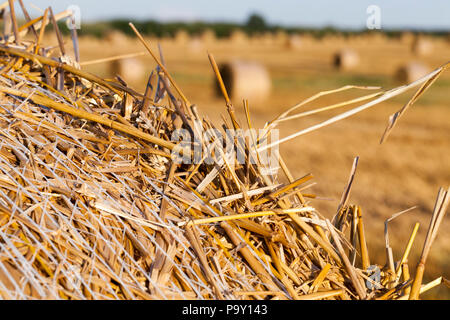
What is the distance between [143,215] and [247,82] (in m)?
16.9

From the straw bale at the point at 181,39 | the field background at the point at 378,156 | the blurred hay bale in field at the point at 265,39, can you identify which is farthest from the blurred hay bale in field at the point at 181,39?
the field background at the point at 378,156

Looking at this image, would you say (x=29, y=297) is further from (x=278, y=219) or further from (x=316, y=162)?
(x=316, y=162)

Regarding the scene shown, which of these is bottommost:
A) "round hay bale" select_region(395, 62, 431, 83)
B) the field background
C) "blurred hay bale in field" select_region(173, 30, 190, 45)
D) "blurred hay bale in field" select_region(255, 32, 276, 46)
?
the field background

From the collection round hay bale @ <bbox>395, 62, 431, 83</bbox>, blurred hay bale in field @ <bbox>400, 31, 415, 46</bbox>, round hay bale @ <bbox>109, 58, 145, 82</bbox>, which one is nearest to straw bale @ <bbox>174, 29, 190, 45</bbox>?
blurred hay bale in field @ <bbox>400, 31, 415, 46</bbox>

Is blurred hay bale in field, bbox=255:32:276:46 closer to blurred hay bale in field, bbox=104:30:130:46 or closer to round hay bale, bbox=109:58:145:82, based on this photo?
blurred hay bale in field, bbox=104:30:130:46

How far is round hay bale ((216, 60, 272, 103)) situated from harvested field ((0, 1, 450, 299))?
16224 mm

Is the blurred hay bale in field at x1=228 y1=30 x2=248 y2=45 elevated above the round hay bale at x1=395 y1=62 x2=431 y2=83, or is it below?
above

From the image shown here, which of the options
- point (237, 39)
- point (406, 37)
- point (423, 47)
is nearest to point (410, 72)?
point (423, 47)

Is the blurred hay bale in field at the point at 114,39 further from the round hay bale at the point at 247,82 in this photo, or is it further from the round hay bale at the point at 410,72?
the round hay bale at the point at 410,72

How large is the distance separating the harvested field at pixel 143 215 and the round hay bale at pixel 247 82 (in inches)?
639

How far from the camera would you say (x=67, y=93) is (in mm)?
1927

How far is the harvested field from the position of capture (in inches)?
56.6

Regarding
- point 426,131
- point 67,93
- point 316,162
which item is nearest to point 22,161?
point 67,93

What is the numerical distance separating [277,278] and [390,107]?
15197 millimetres
